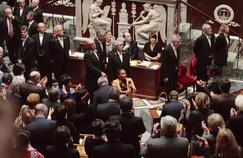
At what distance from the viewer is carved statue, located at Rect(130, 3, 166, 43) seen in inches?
530

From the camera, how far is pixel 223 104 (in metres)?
9.62

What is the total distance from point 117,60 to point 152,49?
1.19m

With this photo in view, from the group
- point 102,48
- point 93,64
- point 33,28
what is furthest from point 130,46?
point 33,28

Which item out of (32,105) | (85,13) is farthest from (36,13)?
(32,105)

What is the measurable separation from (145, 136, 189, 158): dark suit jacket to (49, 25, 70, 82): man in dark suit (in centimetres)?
493

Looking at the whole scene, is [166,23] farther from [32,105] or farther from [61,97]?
[32,105]

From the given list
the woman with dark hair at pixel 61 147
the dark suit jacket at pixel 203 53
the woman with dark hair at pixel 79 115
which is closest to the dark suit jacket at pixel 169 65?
the dark suit jacket at pixel 203 53

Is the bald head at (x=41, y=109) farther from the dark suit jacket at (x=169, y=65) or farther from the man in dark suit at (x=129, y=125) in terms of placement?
the dark suit jacket at (x=169, y=65)

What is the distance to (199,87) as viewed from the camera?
1180 cm

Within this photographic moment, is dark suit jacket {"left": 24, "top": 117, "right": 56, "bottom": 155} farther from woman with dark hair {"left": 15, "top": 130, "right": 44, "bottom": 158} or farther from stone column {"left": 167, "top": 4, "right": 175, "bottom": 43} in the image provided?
stone column {"left": 167, "top": 4, "right": 175, "bottom": 43}

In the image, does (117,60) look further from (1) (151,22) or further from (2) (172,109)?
(2) (172,109)

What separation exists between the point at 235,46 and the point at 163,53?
233cm

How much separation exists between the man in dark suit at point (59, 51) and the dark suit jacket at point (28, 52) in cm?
36

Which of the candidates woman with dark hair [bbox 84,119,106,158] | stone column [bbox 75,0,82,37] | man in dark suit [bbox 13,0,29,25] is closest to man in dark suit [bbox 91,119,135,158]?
woman with dark hair [bbox 84,119,106,158]
